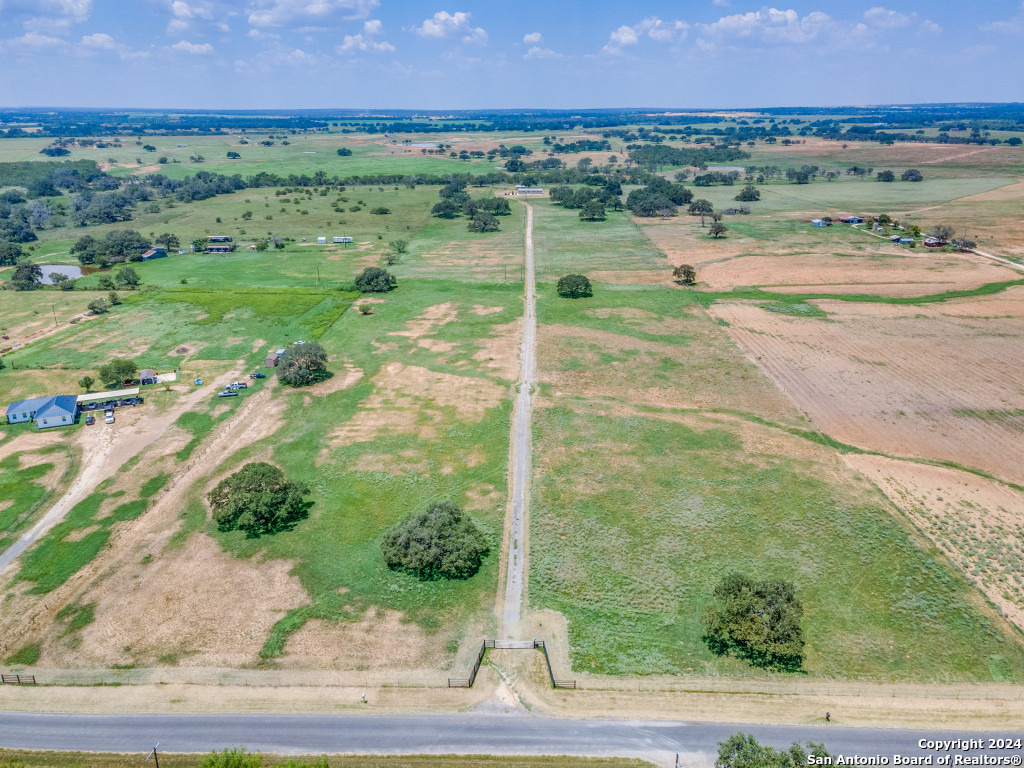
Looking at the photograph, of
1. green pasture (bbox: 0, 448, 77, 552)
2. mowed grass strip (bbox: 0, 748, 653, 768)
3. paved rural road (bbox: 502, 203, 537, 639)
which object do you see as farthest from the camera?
green pasture (bbox: 0, 448, 77, 552)

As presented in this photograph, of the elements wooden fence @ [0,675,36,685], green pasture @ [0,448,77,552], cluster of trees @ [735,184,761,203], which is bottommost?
wooden fence @ [0,675,36,685]

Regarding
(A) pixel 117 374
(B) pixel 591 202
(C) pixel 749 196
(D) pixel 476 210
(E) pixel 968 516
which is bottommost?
(E) pixel 968 516

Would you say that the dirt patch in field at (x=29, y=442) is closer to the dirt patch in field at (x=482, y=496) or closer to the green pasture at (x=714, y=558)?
the dirt patch in field at (x=482, y=496)

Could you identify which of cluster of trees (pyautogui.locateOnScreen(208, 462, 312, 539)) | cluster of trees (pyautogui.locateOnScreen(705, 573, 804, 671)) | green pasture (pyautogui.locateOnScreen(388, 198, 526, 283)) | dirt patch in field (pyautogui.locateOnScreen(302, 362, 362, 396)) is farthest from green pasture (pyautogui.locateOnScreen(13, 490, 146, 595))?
green pasture (pyautogui.locateOnScreen(388, 198, 526, 283))

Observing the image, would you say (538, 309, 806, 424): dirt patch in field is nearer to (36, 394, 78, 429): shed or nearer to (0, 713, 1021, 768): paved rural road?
(0, 713, 1021, 768): paved rural road

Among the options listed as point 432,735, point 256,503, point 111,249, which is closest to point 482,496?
point 256,503

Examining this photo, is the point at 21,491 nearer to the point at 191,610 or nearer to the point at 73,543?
the point at 73,543
